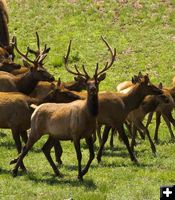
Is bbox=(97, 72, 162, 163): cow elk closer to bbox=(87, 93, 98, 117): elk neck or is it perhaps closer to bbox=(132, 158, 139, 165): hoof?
bbox=(132, 158, 139, 165): hoof

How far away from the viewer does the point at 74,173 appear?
1393 cm

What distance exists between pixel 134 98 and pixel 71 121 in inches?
137

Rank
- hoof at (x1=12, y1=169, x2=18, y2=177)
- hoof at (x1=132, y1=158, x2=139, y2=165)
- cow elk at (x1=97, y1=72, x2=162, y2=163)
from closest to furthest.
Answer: hoof at (x1=12, y1=169, x2=18, y2=177) → hoof at (x1=132, y1=158, x2=139, y2=165) → cow elk at (x1=97, y1=72, x2=162, y2=163)

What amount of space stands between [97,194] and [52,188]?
92 cm

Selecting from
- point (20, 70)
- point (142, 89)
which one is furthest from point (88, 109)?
point (20, 70)

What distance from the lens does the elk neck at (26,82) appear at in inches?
719

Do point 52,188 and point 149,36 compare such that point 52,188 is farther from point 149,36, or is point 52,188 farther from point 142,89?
point 149,36

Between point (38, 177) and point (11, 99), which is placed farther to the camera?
point (11, 99)

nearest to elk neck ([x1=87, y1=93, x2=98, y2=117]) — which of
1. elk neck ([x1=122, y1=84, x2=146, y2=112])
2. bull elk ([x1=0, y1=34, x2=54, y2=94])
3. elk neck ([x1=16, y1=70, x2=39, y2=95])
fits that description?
elk neck ([x1=122, y1=84, x2=146, y2=112])

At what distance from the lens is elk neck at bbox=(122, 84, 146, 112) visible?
648 inches

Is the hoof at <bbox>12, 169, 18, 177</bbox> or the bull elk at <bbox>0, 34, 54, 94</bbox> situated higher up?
the bull elk at <bbox>0, 34, 54, 94</bbox>

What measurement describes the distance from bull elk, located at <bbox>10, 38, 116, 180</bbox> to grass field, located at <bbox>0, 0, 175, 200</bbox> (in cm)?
60

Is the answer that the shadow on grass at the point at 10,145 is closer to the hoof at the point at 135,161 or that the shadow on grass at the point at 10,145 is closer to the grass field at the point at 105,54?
the grass field at the point at 105,54

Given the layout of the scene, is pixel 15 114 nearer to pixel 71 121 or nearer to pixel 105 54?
pixel 71 121
